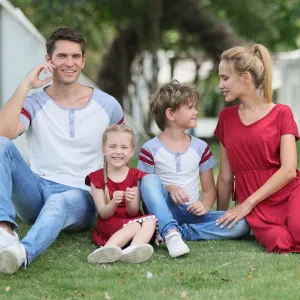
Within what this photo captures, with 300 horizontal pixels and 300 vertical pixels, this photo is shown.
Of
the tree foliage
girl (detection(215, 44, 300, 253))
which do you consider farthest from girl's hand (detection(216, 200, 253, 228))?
the tree foliage

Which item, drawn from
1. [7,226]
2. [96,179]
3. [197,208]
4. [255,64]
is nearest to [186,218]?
[197,208]

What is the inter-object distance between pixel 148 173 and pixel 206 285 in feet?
4.04

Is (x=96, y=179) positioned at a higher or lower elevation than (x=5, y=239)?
higher

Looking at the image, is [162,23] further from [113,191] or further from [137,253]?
[137,253]

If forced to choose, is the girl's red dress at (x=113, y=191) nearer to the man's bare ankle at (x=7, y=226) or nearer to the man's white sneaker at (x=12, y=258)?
the man's bare ankle at (x=7, y=226)

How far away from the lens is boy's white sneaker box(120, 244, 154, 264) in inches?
159

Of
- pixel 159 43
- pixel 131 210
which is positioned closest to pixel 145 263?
pixel 131 210

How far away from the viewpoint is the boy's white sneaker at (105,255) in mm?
4000

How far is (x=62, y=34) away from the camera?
188 inches

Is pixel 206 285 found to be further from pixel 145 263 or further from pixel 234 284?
pixel 145 263

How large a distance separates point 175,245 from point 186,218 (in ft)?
2.04

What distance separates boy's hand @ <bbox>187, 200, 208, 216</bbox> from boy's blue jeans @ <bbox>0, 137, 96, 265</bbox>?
22.9 inches

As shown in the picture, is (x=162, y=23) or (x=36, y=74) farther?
(x=162, y=23)

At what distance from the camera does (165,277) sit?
3.76 metres
